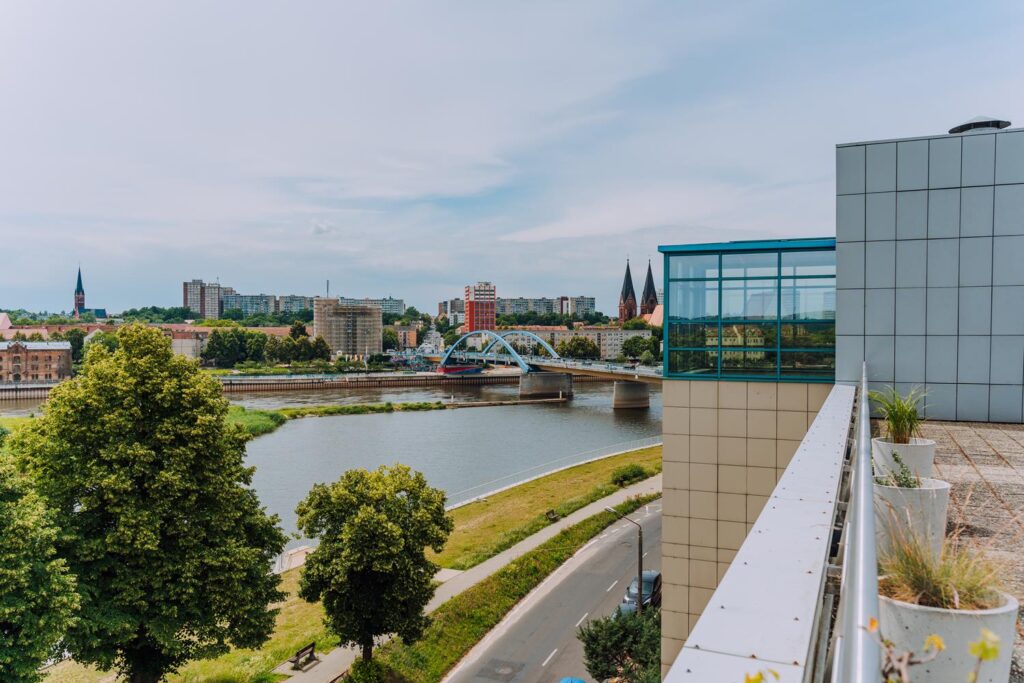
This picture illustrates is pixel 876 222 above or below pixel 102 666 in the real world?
above

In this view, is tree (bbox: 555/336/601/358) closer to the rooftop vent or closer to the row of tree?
the row of tree

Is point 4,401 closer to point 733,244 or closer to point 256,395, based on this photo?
point 256,395

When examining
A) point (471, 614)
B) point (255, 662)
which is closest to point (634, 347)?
point (471, 614)

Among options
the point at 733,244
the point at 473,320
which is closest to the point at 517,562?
the point at 733,244

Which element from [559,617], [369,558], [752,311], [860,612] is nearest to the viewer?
[860,612]

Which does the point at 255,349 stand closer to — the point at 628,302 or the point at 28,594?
the point at 628,302

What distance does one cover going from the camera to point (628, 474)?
29203 millimetres

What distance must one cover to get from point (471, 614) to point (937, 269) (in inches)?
476

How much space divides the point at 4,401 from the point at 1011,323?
80443 millimetres

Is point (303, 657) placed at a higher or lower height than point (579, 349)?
lower

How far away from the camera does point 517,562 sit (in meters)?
19.4

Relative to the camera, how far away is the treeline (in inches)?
4001

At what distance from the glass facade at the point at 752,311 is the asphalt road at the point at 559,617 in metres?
6.88

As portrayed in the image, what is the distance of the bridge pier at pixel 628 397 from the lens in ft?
190
